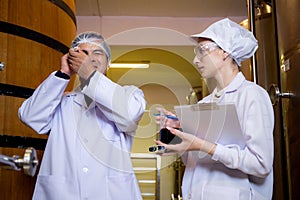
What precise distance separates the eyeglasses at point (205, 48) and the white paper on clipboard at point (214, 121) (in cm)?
20

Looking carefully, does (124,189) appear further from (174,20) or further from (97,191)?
(174,20)

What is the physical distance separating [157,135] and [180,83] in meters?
0.28

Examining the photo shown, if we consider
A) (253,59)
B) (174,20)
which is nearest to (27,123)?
(253,59)

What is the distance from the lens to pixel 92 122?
3.76 feet

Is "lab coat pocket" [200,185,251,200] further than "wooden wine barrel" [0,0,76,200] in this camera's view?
No

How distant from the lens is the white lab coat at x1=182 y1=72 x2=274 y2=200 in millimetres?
968

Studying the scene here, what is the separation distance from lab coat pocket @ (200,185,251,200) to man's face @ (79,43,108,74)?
0.52 m

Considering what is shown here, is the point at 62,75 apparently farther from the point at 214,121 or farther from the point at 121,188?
the point at 214,121

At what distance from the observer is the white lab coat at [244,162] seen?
38.1 inches

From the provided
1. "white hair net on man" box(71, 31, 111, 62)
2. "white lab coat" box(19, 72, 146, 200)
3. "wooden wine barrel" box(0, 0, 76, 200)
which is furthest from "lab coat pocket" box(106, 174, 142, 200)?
"white hair net on man" box(71, 31, 111, 62)

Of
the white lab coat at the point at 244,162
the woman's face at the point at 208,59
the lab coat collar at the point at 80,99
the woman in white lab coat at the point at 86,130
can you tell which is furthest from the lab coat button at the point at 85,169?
the woman's face at the point at 208,59

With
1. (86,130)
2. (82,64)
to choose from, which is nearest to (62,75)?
(82,64)

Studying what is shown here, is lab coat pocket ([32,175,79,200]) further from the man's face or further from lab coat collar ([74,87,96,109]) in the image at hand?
the man's face

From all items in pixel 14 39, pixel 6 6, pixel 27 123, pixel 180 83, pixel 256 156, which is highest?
pixel 6 6
